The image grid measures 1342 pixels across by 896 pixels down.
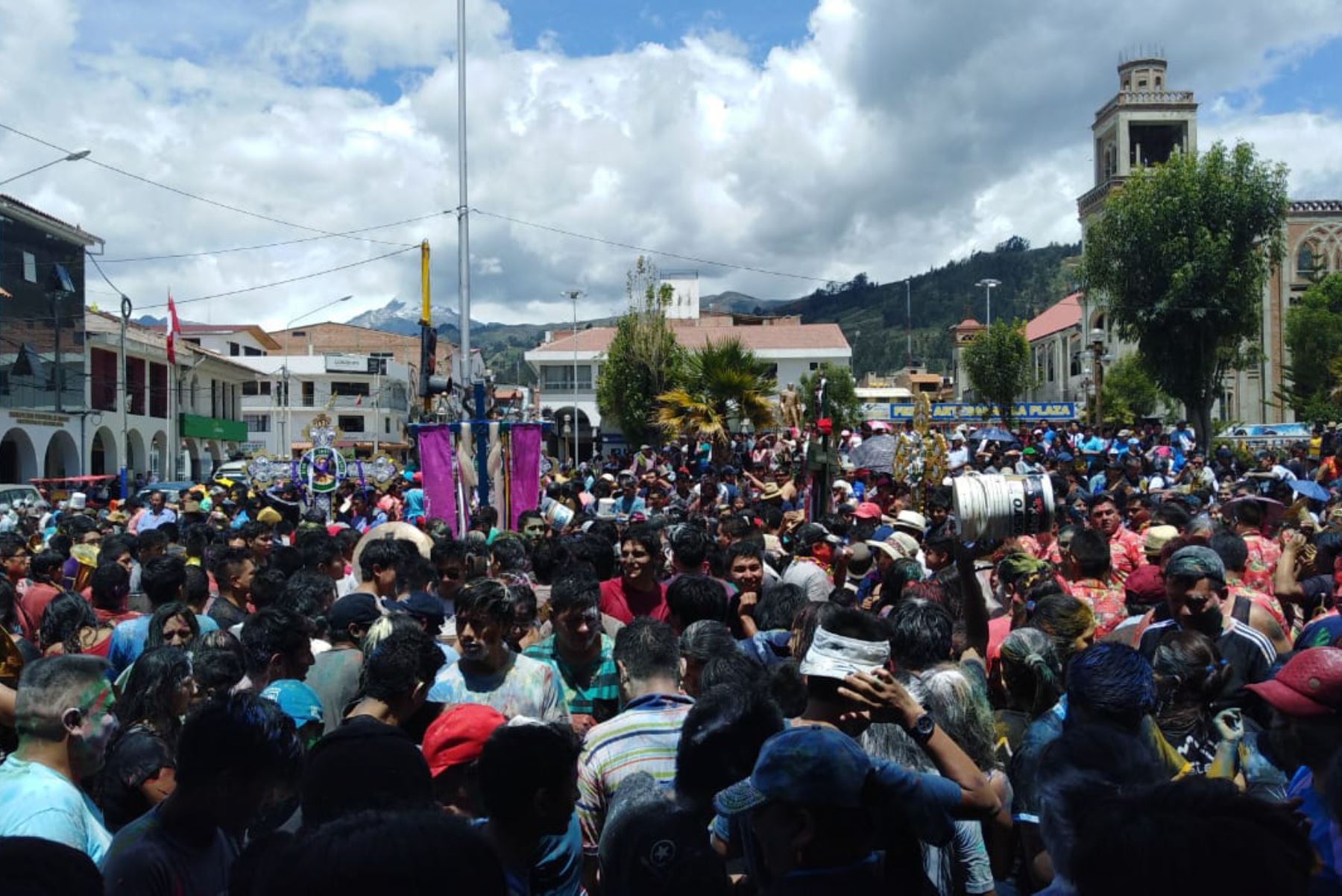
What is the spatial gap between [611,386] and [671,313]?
31048mm

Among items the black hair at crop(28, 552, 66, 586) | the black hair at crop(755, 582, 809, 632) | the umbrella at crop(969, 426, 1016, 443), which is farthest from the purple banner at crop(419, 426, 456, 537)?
the umbrella at crop(969, 426, 1016, 443)

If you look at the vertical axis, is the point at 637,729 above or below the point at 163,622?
below

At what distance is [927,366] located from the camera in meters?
168

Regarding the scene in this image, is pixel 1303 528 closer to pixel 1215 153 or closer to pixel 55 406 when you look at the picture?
pixel 1215 153

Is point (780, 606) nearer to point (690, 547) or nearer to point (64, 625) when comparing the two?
point (690, 547)

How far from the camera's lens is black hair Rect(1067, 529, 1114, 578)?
5914mm

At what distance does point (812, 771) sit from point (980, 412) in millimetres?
44431

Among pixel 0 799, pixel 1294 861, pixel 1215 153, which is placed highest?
pixel 1215 153

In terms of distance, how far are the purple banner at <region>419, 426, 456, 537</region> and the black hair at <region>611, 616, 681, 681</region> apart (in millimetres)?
9359

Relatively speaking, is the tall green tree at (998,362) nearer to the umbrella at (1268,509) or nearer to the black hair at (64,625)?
the umbrella at (1268,509)

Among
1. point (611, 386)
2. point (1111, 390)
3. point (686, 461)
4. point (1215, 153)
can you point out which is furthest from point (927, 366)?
point (686, 461)

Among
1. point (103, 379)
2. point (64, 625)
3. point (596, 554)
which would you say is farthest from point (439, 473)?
point (103, 379)

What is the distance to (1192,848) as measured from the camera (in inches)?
63.0

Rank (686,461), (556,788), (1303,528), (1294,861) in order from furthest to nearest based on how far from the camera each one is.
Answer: (686,461), (1303,528), (556,788), (1294,861)
